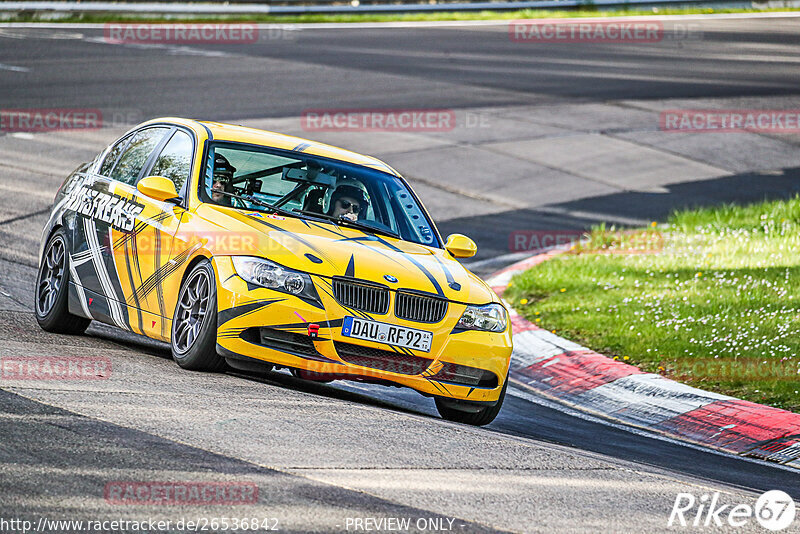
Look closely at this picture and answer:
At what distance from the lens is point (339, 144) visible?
20.1 metres

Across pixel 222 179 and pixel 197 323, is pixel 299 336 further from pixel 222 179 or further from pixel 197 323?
pixel 222 179

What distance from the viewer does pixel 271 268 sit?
7559mm

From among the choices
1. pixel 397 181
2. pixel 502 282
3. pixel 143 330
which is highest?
pixel 397 181

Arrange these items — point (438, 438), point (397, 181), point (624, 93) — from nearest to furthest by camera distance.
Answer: point (438, 438) < point (397, 181) < point (624, 93)

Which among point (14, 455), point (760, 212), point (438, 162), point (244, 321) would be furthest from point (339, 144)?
point (14, 455)

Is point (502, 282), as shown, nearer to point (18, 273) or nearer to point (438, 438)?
point (18, 273)

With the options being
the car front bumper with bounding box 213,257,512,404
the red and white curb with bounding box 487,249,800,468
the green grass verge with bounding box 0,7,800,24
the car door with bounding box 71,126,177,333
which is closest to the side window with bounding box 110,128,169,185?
the car door with bounding box 71,126,177,333

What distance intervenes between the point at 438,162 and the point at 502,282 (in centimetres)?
645

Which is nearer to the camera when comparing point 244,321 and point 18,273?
point 244,321

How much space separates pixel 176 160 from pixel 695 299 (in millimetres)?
5074

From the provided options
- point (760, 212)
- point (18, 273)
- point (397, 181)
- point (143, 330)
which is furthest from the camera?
point (760, 212)

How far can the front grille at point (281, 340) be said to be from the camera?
7496 millimetres

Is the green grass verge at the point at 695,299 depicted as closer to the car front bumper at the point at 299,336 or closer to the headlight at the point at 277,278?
the car front bumper at the point at 299,336

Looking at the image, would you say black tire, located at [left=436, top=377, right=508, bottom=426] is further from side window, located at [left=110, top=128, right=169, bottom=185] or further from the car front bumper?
side window, located at [left=110, top=128, right=169, bottom=185]
